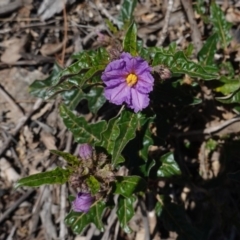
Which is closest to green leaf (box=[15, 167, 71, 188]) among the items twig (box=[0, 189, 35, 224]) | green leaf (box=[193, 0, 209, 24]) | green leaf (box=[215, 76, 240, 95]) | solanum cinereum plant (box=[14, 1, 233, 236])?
solanum cinereum plant (box=[14, 1, 233, 236])

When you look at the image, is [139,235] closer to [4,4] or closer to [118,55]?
[118,55]

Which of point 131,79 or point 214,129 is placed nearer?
point 131,79

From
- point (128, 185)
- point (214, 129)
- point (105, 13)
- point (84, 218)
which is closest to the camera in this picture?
point (128, 185)

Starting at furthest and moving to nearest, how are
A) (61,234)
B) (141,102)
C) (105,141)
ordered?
(61,234), (105,141), (141,102)

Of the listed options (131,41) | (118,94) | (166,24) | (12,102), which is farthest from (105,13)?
(118,94)

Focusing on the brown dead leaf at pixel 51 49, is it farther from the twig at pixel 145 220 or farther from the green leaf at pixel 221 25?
the twig at pixel 145 220

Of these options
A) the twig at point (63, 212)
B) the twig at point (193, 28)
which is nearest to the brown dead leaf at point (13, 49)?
the twig at point (63, 212)

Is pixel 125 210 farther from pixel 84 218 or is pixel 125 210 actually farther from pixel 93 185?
pixel 93 185

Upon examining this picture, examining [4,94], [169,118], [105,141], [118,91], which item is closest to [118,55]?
[118,91]
